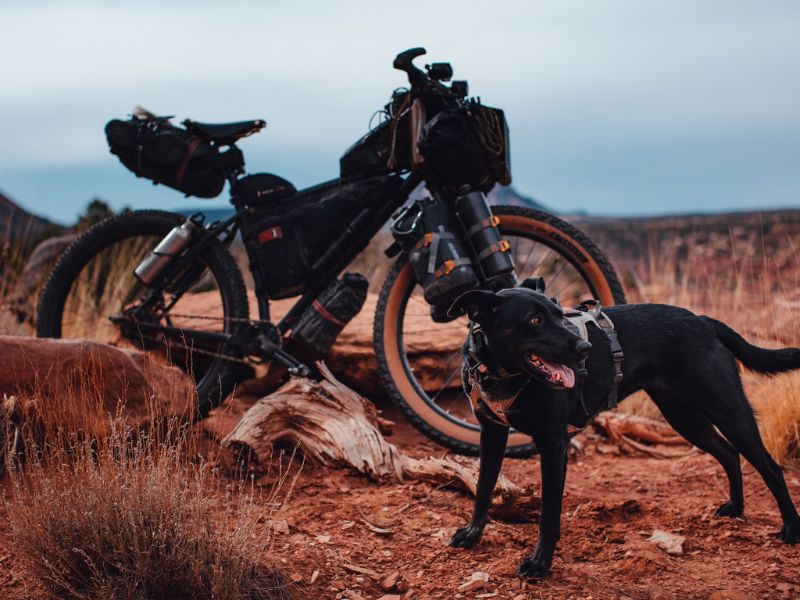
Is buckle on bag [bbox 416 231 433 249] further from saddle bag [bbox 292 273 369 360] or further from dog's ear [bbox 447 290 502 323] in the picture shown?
dog's ear [bbox 447 290 502 323]

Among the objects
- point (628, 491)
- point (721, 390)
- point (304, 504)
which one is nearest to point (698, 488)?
point (628, 491)

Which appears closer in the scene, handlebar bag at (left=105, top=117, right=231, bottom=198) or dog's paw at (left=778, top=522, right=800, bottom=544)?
dog's paw at (left=778, top=522, right=800, bottom=544)

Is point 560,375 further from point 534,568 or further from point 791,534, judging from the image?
point 791,534

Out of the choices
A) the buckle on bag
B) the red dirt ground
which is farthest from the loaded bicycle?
the red dirt ground

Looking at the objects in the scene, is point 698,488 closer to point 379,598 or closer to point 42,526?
point 379,598

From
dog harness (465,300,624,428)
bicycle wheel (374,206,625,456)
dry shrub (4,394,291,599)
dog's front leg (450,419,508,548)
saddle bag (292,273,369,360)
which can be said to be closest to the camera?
dry shrub (4,394,291,599)

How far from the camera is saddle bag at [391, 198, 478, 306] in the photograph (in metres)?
4.70

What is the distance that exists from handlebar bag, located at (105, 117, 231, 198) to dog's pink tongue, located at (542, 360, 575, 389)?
306 centimetres

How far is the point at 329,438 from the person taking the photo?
180 inches

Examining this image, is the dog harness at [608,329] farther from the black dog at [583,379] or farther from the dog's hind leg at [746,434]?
the dog's hind leg at [746,434]

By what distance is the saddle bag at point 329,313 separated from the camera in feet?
16.8

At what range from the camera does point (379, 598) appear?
315cm

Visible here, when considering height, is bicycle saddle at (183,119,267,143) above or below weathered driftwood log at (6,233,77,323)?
above

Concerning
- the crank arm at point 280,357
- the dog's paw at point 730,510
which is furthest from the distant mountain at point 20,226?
the dog's paw at point 730,510
